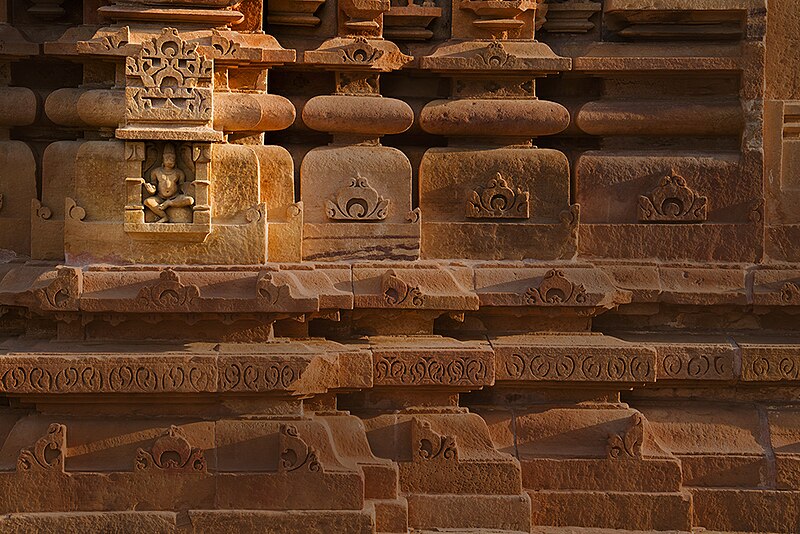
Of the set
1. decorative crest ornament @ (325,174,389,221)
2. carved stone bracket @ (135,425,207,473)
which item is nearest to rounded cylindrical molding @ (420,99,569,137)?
decorative crest ornament @ (325,174,389,221)

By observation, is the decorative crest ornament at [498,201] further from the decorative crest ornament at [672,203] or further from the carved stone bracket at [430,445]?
the carved stone bracket at [430,445]

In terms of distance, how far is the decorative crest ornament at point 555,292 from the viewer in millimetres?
7148

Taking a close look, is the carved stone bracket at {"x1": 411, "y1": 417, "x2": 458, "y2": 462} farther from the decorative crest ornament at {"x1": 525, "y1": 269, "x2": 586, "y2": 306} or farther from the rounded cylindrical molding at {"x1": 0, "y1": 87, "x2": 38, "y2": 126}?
the rounded cylindrical molding at {"x1": 0, "y1": 87, "x2": 38, "y2": 126}

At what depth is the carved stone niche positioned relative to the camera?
22.1 feet

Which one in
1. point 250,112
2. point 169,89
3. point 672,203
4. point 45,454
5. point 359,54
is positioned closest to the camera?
point 45,454

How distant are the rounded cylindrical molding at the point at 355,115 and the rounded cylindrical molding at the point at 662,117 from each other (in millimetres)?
1153

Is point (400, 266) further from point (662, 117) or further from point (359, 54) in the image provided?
point (662, 117)

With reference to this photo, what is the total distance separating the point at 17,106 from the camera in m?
7.25

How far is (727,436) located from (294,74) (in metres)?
3.41

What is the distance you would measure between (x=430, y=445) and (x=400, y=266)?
1.06 m

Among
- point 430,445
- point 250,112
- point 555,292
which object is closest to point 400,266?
point 555,292

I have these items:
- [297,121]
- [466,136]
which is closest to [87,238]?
[297,121]

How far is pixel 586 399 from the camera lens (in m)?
7.25

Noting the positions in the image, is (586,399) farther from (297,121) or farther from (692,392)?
(297,121)
